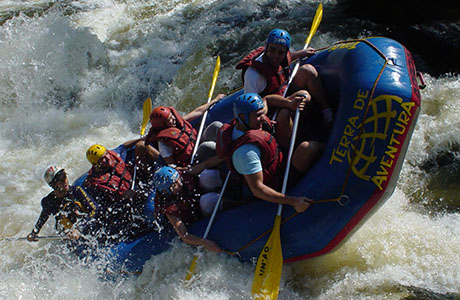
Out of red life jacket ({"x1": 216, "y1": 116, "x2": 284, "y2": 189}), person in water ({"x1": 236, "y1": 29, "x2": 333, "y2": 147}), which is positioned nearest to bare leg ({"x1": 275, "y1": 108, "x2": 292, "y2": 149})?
person in water ({"x1": 236, "y1": 29, "x2": 333, "y2": 147})

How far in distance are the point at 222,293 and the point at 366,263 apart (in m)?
1.21

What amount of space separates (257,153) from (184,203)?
0.92 meters

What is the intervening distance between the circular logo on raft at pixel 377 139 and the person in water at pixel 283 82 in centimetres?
63

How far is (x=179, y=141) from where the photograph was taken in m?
4.06

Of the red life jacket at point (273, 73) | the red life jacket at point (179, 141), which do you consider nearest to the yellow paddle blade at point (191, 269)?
the red life jacket at point (179, 141)

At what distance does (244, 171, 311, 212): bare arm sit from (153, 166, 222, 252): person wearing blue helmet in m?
0.66

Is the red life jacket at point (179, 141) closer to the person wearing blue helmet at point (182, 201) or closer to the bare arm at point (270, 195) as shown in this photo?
the person wearing blue helmet at point (182, 201)

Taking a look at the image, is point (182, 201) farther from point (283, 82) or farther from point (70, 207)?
point (283, 82)

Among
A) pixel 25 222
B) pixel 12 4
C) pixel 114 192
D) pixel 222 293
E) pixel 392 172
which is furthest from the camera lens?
pixel 12 4

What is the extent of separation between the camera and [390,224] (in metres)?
3.94

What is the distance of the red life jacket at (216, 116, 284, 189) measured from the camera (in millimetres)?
2990

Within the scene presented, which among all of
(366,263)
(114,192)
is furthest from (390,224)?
(114,192)

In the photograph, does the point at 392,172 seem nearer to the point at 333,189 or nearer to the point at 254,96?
the point at 333,189

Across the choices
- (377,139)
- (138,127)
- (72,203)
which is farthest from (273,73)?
(138,127)
